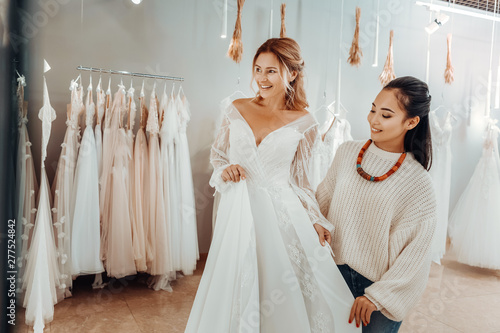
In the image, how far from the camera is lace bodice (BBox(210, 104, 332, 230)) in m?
1.16

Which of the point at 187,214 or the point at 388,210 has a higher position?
the point at 388,210

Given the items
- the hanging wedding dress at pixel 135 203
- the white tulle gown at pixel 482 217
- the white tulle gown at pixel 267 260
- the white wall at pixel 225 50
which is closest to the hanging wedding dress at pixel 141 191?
the hanging wedding dress at pixel 135 203

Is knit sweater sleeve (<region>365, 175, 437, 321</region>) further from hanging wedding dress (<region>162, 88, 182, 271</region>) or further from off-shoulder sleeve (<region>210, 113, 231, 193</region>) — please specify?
hanging wedding dress (<region>162, 88, 182, 271</region>)

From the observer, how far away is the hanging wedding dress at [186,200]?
7.57 feet

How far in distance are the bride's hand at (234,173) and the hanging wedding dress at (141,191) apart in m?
1.26

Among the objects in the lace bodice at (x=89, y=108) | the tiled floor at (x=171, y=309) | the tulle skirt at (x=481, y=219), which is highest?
the lace bodice at (x=89, y=108)

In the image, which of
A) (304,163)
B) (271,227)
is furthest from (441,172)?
(271,227)

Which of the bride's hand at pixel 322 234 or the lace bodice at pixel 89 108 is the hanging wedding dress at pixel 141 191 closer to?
the lace bodice at pixel 89 108

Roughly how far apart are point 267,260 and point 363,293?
0.28m

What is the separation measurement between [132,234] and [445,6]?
244cm

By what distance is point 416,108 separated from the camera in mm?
930

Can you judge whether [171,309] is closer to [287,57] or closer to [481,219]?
[287,57]

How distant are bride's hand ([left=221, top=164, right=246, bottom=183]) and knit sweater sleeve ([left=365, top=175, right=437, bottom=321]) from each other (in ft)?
1.44

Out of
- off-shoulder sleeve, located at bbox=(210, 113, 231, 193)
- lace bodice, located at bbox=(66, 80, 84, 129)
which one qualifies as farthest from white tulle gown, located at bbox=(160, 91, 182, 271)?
off-shoulder sleeve, located at bbox=(210, 113, 231, 193)
